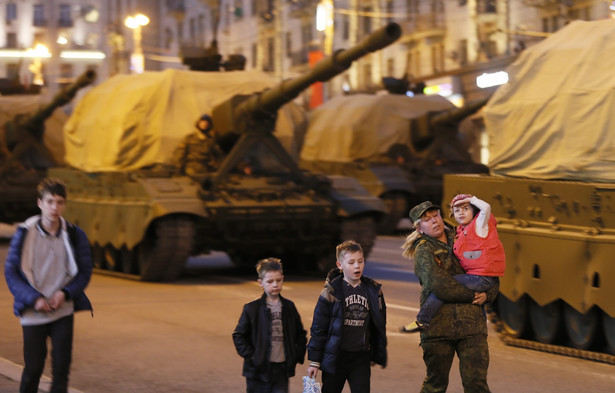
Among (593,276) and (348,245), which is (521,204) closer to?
(593,276)

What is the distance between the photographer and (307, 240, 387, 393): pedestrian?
23.6 ft

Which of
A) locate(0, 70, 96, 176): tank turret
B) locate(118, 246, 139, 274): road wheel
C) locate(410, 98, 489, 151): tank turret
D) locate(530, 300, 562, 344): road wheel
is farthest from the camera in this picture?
locate(410, 98, 489, 151): tank turret

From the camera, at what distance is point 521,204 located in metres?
12.4

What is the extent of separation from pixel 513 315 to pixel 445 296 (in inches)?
209

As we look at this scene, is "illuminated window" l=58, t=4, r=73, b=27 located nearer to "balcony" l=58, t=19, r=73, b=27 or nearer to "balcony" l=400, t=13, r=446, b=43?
"balcony" l=58, t=19, r=73, b=27

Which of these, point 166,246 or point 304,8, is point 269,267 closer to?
point 166,246

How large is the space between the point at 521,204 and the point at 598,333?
1497 millimetres

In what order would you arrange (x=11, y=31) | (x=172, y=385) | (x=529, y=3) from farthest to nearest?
(x=11, y=31)
(x=529, y=3)
(x=172, y=385)

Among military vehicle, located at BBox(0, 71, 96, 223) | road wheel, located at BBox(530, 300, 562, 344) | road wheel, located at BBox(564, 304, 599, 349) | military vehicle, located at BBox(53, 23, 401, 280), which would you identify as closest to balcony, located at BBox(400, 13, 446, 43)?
military vehicle, located at BBox(0, 71, 96, 223)

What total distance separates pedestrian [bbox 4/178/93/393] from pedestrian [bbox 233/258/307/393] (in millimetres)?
1303

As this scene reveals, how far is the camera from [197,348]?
39.2 feet

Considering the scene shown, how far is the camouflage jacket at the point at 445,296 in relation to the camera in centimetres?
759

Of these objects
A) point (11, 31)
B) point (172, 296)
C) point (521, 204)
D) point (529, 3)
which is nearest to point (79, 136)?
point (172, 296)

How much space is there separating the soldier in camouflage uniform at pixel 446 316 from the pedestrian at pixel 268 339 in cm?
89
